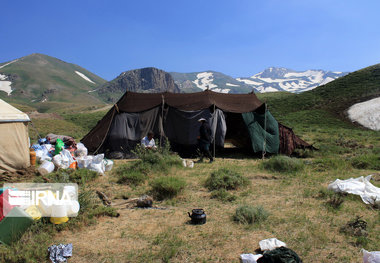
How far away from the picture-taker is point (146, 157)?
8297 millimetres

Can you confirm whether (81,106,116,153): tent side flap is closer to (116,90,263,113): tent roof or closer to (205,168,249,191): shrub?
(116,90,263,113): tent roof

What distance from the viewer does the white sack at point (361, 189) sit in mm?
5656

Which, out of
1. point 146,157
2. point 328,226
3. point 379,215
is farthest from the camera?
point 146,157

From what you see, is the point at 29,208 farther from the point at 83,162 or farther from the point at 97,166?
the point at 83,162

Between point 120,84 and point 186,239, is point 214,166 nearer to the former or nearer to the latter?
point 186,239

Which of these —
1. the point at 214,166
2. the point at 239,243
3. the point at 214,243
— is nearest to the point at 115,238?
the point at 214,243

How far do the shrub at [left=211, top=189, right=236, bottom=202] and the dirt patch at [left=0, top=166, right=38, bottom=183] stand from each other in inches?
203

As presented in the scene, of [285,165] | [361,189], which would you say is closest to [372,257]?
[361,189]

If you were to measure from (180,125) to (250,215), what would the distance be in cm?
683

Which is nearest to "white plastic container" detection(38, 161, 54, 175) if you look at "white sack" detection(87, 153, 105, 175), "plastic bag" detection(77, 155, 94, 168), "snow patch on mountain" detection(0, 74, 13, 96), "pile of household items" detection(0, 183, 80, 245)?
"plastic bag" detection(77, 155, 94, 168)

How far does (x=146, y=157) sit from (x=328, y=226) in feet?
17.1

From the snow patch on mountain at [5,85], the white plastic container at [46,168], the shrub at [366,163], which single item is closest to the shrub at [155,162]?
the white plastic container at [46,168]

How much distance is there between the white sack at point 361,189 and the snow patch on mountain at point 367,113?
20752mm

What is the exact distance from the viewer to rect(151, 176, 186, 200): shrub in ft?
20.0
